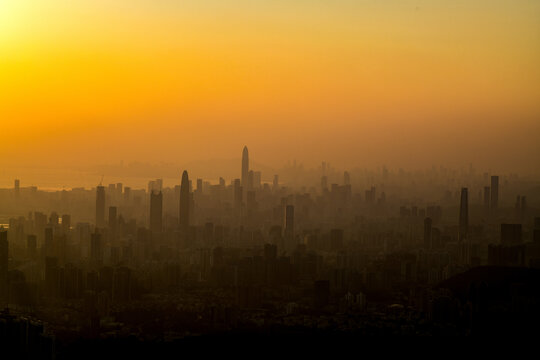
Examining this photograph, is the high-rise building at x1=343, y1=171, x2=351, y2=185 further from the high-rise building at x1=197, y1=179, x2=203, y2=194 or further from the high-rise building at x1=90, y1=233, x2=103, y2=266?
the high-rise building at x1=90, y1=233, x2=103, y2=266

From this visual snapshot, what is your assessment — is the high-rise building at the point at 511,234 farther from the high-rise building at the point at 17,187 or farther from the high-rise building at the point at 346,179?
the high-rise building at the point at 17,187

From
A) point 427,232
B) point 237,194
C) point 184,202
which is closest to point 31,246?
point 184,202

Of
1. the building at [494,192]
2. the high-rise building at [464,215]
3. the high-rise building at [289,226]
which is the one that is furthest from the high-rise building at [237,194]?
the building at [494,192]

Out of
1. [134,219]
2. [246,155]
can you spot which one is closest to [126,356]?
[134,219]

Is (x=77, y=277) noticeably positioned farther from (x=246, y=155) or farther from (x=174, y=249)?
(x=246, y=155)

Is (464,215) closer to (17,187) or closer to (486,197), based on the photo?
(486,197)
